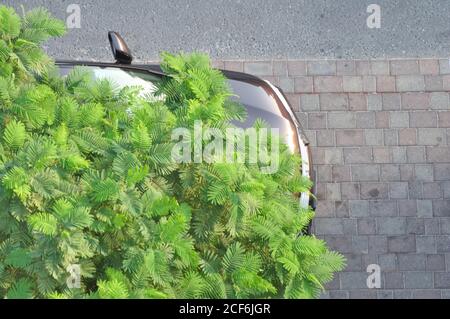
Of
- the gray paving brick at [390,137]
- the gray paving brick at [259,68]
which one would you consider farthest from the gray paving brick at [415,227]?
the gray paving brick at [259,68]

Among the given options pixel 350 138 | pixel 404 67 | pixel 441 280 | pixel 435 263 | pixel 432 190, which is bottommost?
pixel 441 280

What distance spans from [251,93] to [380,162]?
1477 mm

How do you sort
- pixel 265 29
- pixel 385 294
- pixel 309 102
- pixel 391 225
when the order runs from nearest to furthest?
pixel 385 294
pixel 391 225
pixel 309 102
pixel 265 29

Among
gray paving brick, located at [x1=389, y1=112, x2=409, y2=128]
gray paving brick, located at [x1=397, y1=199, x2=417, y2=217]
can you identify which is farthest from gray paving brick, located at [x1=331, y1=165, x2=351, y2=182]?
gray paving brick, located at [x1=389, y1=112, x2=409, y2=128]

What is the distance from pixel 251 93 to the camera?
5.26 metres

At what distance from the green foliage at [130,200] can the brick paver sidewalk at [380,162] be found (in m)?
2.34

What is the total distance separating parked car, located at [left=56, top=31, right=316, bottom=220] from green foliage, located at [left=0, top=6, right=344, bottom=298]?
4.70 ft

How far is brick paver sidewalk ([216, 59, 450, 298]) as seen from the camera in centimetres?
575

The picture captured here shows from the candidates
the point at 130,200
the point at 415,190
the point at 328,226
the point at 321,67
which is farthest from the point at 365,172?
the point at 130,200

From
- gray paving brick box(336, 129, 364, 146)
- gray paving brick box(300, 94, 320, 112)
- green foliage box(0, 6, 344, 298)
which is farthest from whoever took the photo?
gray paving brick box(300, 94, 320, 112)

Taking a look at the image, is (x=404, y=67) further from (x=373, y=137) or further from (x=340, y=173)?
(x=340, y=173)

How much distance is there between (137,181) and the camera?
122 inches

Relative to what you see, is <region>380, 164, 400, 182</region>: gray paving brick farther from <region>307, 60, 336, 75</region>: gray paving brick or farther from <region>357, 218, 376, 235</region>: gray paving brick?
<region>307, 60, 336, 75</region>: gray paving brick

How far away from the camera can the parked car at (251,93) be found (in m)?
5.07
